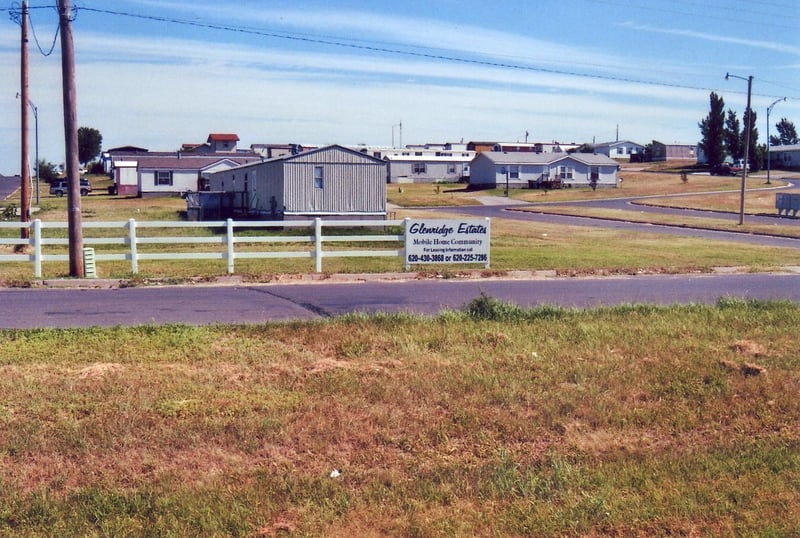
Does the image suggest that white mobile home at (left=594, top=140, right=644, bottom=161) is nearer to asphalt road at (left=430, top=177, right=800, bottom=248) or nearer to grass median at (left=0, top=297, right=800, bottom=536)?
asphalt road at (left=430, top=177, right=800, bottom=248)

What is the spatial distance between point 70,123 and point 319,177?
78.9ft

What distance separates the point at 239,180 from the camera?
5294 cm

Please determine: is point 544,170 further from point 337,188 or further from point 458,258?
point 458,258

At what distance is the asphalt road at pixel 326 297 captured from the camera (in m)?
13.3

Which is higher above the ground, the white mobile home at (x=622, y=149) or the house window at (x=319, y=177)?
the white mobile home at (x=622, y=149)

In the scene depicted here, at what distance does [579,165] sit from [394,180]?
22559mm

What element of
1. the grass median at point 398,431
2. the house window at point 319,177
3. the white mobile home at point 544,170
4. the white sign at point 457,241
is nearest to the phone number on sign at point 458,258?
the white sign at point 457,241

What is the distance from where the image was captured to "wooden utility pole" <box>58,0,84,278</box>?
19734 mm

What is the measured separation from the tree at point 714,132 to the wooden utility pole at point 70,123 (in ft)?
322

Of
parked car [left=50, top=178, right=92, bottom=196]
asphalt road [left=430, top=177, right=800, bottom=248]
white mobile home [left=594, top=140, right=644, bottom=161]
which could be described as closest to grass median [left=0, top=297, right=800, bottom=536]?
asphalt road [left=430, top=177, right=800, bottom=248]

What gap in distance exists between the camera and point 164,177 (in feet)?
259

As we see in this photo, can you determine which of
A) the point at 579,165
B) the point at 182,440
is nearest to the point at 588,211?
the point at 579,165

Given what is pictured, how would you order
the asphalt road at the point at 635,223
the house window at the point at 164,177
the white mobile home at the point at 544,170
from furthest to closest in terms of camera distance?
the white mobile home at the point at 544,170, the house window at the point at 164,177, the asphalt road at the point at 635,223

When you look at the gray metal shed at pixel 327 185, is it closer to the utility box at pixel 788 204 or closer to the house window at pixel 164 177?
the utility box at pixel 788 204
